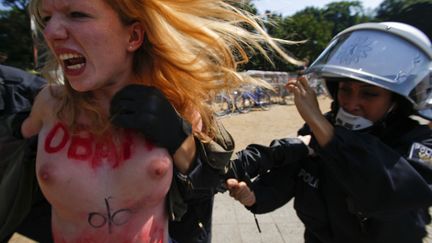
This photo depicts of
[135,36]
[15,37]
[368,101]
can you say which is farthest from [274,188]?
[15,37]

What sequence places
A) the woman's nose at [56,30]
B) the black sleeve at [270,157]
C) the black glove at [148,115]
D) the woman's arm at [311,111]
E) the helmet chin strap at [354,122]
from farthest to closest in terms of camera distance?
the black sleeve at [270,157]
the helmet chin strap at [354,122]
the woman's arm at [311,111]
the black glove at [148,115]
the woman's nose at [56,30]

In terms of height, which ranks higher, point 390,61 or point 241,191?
point 390,61

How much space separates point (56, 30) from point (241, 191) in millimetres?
1126

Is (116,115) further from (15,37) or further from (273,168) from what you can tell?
(15,37)

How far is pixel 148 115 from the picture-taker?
1387mm

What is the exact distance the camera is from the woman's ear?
1.45 meters

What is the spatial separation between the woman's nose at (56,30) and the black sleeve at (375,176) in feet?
3.66

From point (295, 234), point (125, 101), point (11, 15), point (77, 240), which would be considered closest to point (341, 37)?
point (125, 101)

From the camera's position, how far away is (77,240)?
4.66 feet

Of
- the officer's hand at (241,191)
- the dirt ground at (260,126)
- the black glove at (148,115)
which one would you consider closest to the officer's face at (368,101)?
the officer's hand at (241,191)

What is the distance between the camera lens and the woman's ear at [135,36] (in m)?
1.45

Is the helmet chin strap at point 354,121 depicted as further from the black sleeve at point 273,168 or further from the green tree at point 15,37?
the green tree at point 15,37

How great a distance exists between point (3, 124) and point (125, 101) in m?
0.63

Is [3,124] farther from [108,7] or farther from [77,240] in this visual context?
[108,7]
